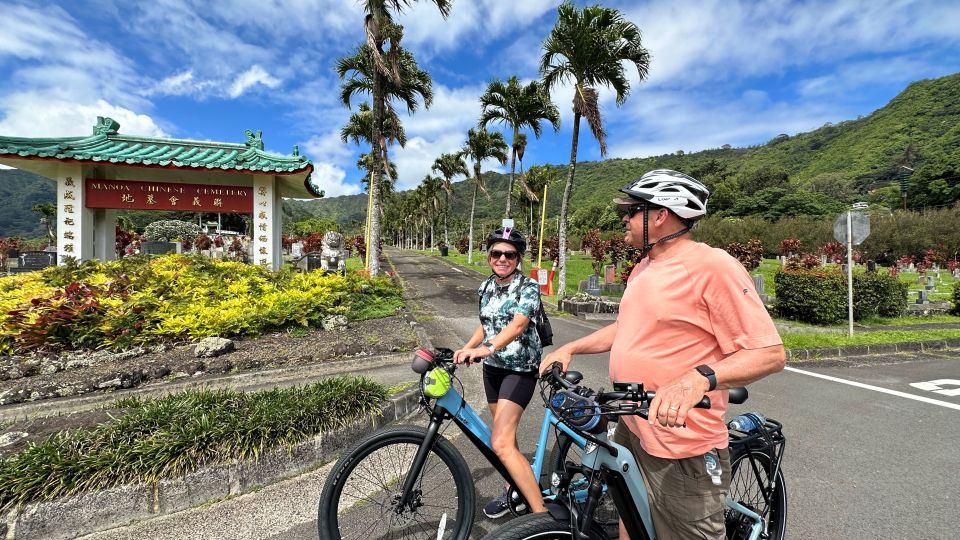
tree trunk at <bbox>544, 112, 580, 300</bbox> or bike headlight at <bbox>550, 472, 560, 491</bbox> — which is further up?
tree trunk at <bbox>544, 112, 580, 300</bbox>

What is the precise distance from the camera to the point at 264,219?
39.1 ft

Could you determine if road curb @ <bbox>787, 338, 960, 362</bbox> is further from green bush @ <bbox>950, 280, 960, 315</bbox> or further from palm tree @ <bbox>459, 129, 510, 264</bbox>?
palm tree @ <bbox>459, 129, 510, 264</bbox>

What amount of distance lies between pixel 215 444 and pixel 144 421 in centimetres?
64

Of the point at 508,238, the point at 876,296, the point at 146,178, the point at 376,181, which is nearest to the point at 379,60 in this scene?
the point at 376,181

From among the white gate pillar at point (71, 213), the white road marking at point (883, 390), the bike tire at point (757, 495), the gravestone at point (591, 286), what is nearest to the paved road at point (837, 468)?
the white road marking at point (883, 390)

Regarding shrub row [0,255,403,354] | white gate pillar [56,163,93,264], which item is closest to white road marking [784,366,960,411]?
shrub row [0,255,403,354]

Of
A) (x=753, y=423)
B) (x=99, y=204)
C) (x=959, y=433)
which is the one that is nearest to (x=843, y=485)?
(x=753, y=423)

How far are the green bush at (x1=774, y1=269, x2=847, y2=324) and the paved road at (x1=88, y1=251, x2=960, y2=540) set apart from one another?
172 inches

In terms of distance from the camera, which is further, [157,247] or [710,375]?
[157,247]

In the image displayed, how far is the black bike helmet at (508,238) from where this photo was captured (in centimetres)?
257

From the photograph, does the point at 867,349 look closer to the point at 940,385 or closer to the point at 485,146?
the point at 940,385

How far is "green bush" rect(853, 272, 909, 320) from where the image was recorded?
11.6 m

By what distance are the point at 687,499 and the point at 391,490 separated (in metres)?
1.52

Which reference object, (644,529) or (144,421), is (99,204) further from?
(644,529)
